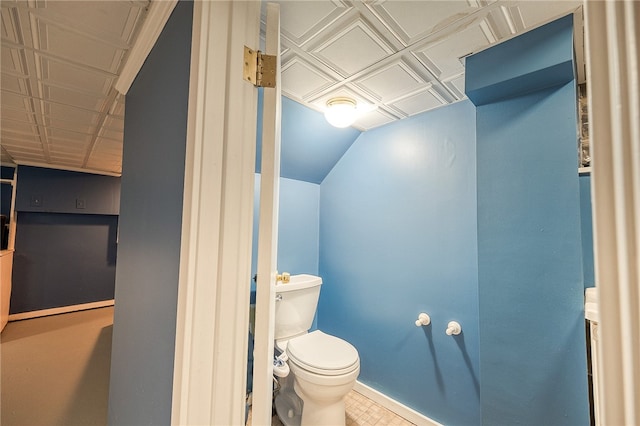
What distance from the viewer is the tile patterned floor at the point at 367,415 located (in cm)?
164

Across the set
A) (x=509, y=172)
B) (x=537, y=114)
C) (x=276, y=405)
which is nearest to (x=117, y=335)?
(x=276, y=405)

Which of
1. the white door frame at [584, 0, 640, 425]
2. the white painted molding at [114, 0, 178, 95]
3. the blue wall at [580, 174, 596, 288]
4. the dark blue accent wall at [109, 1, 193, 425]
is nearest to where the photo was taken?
the white door frame at [584, 0, 640, 425]

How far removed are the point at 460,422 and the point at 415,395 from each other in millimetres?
264

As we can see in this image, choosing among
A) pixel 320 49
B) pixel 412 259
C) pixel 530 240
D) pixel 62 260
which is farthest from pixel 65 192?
pixel 530 240

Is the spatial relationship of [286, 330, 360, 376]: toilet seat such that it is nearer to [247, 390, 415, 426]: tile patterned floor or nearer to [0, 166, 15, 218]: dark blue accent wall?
[247, 390, 415, 426]: tile patterned floor

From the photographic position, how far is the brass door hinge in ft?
2.15

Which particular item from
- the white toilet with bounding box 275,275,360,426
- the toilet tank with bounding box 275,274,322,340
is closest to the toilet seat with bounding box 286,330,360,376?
the white toilet with bounding box 275,275,360,426

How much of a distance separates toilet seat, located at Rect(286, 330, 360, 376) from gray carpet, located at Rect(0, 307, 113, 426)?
1.30 metres

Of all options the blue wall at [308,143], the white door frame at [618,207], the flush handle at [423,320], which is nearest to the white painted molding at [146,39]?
the blue wall at [308,143]

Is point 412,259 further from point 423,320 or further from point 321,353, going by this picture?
point 321,353

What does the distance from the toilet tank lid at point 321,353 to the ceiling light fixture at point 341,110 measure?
1351mm

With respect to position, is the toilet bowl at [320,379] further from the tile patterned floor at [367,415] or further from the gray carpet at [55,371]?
the gray carpet at [55,371]

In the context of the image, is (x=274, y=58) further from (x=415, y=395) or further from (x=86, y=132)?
(x=86, y=132)

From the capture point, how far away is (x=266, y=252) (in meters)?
0.66
